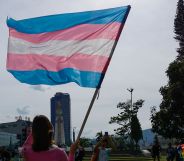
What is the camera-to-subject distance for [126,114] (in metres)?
85.0

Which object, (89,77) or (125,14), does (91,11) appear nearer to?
(125,14)

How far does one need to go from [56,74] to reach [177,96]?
181ft

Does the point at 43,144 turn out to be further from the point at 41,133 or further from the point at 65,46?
the point at 65,46

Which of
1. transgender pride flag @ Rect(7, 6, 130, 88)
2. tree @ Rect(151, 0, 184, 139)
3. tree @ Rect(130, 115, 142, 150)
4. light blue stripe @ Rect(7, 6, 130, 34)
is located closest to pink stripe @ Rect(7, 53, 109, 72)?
transgender pride flag @ Rect(7, 6, 130, 88)

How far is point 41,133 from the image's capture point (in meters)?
Answer: 5.55

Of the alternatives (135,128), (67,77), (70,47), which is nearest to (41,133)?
(67,77)

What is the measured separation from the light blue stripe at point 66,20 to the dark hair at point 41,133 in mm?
Result: 3576

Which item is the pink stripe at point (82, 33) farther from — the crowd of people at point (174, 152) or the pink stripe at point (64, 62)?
the crowd of people at point (174, 152)

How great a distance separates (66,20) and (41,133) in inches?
150

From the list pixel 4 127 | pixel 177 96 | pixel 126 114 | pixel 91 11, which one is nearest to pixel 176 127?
pixel 177 96

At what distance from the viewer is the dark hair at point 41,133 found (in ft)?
18.2

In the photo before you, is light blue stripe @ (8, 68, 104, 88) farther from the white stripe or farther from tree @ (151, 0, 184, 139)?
tree @ (151, 0, 184, 139)

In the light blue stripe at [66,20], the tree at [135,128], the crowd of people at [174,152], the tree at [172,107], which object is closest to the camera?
the light blue stripe at [66,20]

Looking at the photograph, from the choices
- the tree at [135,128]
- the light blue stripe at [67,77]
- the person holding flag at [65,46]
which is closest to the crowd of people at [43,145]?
the person holding flag at [65,46]
